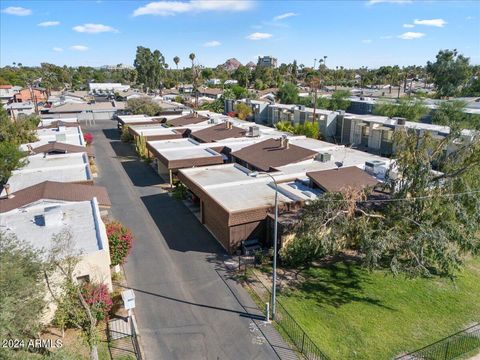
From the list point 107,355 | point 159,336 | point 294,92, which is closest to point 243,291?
point 159,336

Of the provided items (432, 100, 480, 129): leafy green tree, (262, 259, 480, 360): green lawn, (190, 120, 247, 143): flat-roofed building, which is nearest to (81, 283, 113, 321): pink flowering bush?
(262, 259, 480, 360): green lawn

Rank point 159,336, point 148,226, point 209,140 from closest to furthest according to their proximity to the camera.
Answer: point 159,336, point 148,226, point 209,140

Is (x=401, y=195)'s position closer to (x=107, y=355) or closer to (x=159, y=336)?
(x=159, y=336)

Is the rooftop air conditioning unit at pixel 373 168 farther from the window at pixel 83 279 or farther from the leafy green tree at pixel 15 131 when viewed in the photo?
the leafy green tree at pixel 15 131

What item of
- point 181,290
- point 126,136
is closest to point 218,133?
point 126,136

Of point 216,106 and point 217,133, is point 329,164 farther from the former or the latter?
point 216,106

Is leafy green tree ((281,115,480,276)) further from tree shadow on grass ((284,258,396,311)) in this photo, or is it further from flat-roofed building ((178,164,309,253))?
flat-roofed building ((178,164,309,253))
